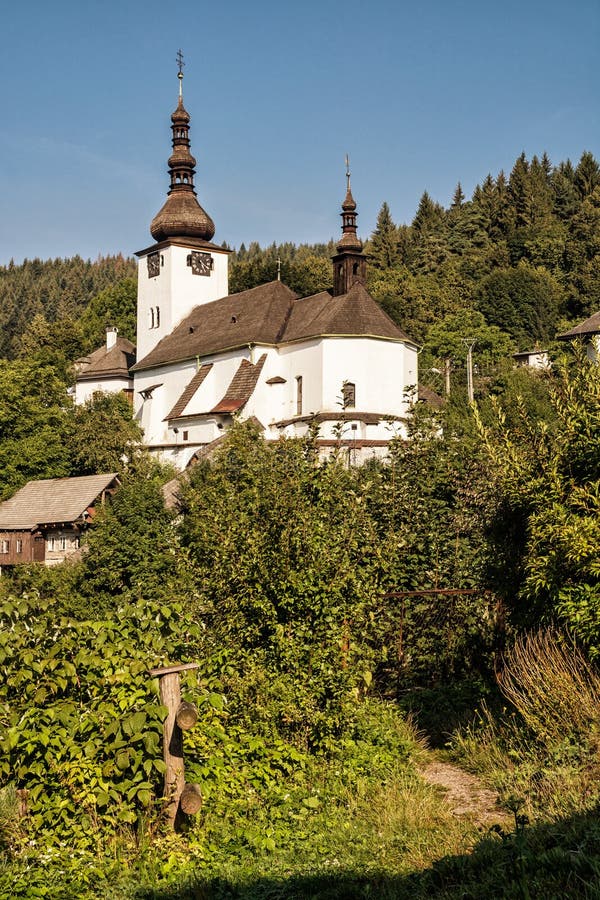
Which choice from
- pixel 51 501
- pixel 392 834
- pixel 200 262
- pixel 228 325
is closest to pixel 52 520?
pixel 51 501

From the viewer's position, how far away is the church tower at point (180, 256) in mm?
56562

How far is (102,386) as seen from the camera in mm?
62531

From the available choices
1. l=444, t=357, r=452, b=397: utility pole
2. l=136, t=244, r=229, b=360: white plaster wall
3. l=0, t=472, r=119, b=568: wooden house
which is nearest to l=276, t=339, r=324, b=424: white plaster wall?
l=0, t=472, r=119, b=568: wooden house

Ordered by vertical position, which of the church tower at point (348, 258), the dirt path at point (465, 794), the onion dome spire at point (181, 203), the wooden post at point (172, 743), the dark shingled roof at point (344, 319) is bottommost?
the dirt path at point (465, 794)

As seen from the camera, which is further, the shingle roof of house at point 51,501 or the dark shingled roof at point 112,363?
the dark shingled roof at point 112,363

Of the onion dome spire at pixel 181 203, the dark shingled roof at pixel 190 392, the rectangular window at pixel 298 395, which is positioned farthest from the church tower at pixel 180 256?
the rectangular window at pixel 298 395

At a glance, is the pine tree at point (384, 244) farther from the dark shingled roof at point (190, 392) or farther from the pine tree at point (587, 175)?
the dark shingled roof at point (190, 392)

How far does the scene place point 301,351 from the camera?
1879 inches

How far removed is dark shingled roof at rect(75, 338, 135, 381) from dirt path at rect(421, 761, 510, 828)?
54515 mm

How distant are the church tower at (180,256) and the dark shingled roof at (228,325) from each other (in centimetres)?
99

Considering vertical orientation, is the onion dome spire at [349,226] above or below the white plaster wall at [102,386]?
above

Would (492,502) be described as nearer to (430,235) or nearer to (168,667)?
(168,667)

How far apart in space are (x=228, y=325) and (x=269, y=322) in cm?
348

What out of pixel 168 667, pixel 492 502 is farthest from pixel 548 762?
pixel 492 502
